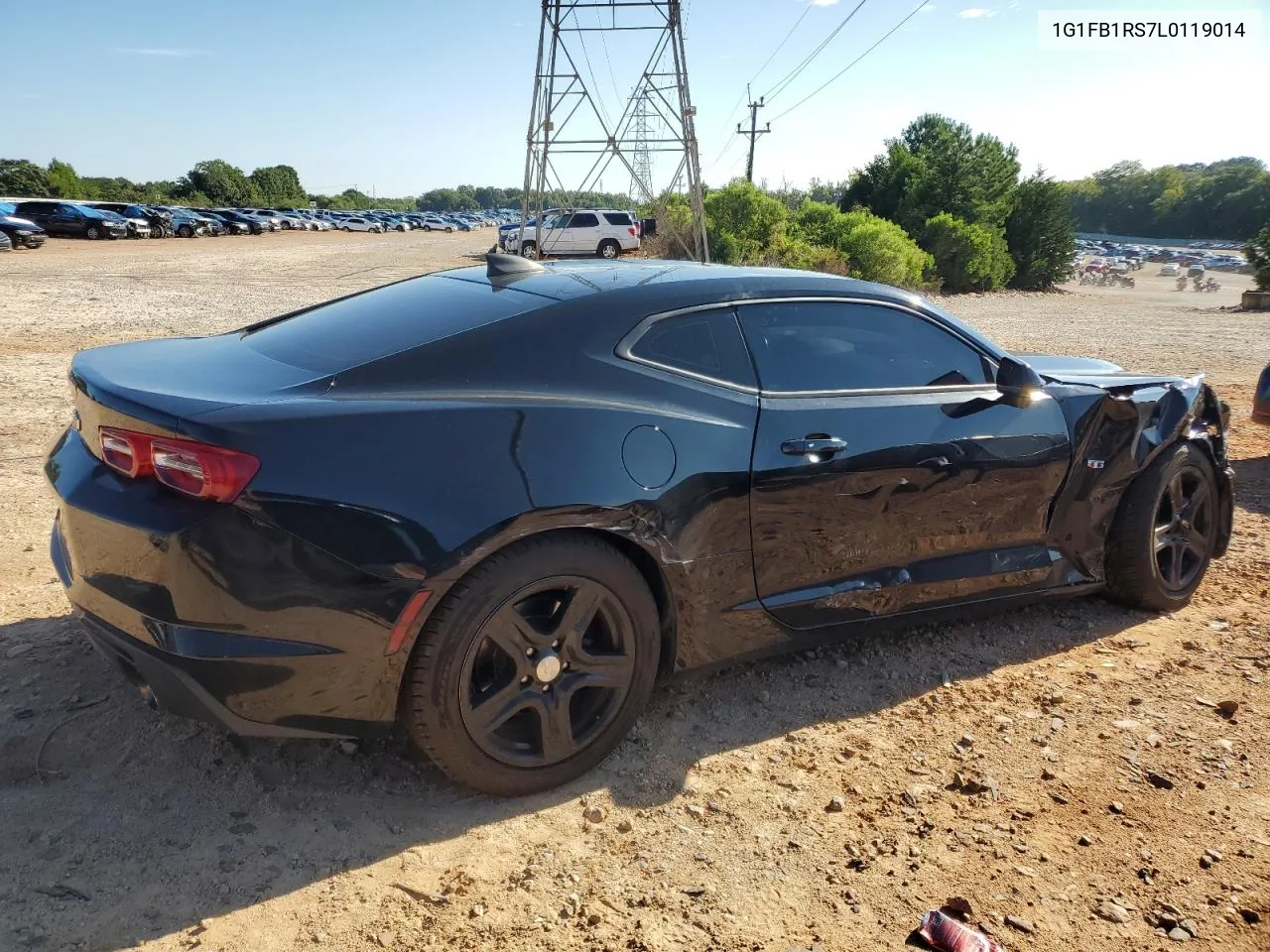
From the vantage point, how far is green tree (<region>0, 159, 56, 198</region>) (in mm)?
65250

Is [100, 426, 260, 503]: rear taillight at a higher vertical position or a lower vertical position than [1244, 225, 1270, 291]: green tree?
lower

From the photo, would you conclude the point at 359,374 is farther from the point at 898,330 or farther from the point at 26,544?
the point at 26,544

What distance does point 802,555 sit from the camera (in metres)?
3.15

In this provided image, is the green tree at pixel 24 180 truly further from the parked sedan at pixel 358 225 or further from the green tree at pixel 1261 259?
the green tree at pixel 1261 259

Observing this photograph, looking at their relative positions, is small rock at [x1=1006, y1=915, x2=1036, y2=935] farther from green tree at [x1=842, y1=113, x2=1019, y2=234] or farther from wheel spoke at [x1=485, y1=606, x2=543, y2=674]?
green tree at [x1=842, y1=113, x2=1019, y2=234]

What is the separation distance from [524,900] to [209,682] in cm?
97

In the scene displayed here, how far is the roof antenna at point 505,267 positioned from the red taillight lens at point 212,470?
4.54ft

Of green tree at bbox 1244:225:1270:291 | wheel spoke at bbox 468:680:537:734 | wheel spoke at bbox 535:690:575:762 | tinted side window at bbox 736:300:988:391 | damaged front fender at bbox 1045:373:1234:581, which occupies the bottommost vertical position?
wheel spoke at bbox 535:690:575:762

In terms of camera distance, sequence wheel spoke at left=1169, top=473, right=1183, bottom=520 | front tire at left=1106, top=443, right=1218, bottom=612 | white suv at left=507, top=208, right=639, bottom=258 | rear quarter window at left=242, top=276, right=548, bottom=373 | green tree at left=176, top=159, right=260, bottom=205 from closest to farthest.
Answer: rear quarter window at left=242, top=276, right=548, bottom=373 → front tire at left=1106, top=443, right=1218, bottom=612 → wheel spoke at left=1169, top=473, right=1183, bottom=520 → white suv at left=507, top=208, right=639, bottom=258 → green tree at left=176, top=159, right=260, bottom=205

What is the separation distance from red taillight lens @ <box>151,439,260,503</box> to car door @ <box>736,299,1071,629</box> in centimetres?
152

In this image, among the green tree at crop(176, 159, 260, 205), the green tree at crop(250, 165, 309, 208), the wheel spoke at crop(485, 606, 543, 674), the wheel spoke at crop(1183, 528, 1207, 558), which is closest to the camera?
the wheel spoke at crop(485, 606, 543, 674)

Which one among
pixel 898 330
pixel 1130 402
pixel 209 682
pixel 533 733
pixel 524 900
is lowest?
pixel 524 900

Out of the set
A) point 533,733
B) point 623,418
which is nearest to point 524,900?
point 533,733

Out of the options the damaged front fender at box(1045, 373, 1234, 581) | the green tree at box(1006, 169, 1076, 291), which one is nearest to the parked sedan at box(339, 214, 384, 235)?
the green tree at box(1006, 169, 1076, 291)
